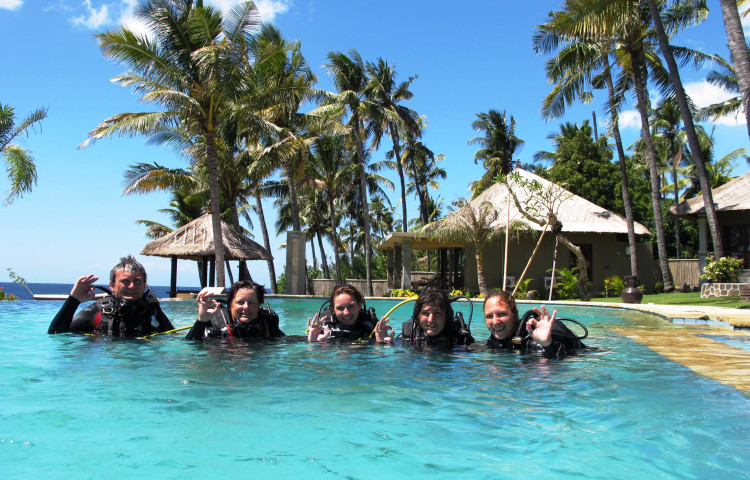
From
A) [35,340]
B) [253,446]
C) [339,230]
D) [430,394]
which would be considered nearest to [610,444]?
[430,394]

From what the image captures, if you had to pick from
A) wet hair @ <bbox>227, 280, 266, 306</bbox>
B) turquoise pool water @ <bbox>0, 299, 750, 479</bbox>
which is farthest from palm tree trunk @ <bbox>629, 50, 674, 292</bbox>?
wet hair @ <bbox>227, 280, 266, 306</bbox>

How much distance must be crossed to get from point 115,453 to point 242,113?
18.2 m

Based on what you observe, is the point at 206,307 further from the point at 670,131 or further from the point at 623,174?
the point at 670,131

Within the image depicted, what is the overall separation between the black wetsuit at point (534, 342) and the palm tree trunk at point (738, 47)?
9413 millimetres

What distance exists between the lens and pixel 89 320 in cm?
677

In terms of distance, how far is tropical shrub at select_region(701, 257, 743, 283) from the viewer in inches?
674

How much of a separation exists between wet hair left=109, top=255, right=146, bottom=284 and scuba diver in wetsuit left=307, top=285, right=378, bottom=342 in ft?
6.25

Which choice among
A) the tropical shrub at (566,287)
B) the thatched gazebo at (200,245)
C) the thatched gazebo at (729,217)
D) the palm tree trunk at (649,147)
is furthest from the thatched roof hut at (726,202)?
the thatched gazebo at (200,245)

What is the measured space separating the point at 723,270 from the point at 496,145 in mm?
19223

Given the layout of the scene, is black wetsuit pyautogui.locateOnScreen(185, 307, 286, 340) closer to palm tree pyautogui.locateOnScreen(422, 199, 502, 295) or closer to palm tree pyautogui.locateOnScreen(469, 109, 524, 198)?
palm tree pyautogui.locateOnScreen(422, 199, 502, 295)

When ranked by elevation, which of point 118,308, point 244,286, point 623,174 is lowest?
point 118,308

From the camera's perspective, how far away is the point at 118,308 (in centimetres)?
624

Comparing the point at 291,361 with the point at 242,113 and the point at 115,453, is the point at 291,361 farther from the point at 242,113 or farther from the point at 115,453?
the point at 242,113

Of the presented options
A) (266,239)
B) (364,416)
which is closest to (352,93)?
(266,239)
